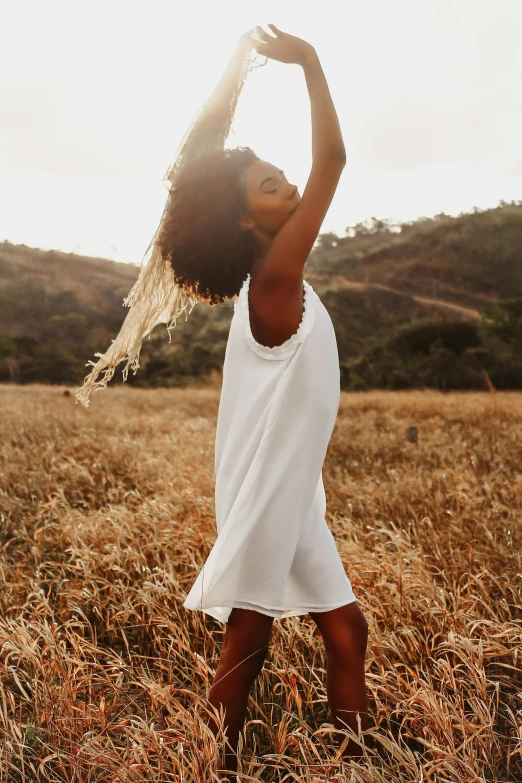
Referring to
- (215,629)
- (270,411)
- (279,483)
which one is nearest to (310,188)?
(270,411)

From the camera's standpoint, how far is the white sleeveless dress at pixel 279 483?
70.2 inches

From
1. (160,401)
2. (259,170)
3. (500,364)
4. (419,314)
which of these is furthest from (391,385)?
(259,170)

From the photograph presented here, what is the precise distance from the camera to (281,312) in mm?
1841

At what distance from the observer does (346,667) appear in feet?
6.01

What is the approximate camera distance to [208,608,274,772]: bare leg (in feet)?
5.90

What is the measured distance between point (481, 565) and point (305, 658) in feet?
3.13

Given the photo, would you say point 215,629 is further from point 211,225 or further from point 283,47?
point 283,47

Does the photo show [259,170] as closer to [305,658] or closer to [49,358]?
[305,658]

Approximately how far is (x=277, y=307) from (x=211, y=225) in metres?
0.33

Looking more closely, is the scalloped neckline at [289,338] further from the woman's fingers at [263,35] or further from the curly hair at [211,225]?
the woman's fingers at [263,35]

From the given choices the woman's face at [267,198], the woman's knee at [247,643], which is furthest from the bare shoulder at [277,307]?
the woman's knee at [247,643]

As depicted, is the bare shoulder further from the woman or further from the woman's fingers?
the woman's fingers

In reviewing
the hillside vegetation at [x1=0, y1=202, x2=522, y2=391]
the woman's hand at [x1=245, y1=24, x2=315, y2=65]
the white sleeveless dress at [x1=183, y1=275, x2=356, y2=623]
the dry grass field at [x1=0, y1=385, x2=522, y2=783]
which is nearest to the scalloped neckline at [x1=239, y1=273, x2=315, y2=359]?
the white sleeveless dress at [x1=183, y1=275, x2=356, y2=623]

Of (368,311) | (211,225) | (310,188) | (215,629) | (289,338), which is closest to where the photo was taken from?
(310,188)
